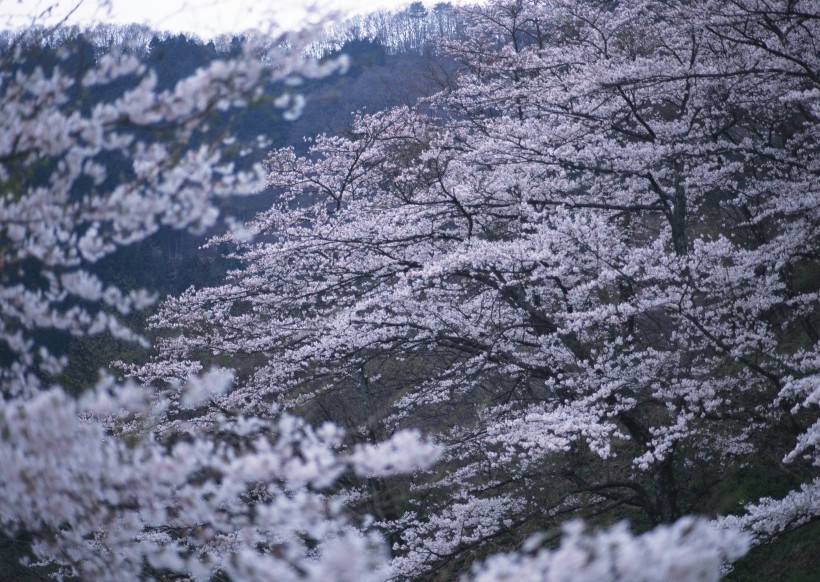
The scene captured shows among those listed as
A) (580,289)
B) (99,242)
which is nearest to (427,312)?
(580,289)

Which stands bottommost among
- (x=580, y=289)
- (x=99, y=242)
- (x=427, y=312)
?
(x=99, y=242)

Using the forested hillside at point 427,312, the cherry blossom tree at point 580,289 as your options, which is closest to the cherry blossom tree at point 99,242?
the forested hillside at point 427,312

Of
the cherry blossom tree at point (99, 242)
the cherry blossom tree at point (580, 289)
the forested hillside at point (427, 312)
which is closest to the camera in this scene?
the cherry blossom tree at point (99, 242)

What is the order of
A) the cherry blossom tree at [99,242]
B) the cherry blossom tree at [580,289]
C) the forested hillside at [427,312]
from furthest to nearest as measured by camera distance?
1. the cherry blossom tree at [580,289]
2. the forested hillside at [427,312]
3. the cherry blossom tree at [99,242]

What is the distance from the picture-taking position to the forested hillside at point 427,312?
5.84 ft

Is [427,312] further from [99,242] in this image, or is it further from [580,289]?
[99,242]

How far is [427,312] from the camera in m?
6.98

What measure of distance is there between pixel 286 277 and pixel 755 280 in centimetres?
541

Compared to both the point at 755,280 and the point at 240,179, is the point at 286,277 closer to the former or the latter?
the point at 755,280

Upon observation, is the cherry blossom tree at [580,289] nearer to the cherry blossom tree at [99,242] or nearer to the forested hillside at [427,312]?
the forested hillside at [427,312]

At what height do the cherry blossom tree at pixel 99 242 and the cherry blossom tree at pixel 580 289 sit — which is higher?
the cherry blossom tree at pixel 580 289

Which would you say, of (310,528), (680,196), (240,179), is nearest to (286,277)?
(680,196)

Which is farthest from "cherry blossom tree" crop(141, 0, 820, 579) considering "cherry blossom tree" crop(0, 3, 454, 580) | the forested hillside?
"cherry blossom tree" crop(0, 3, 454, 580)

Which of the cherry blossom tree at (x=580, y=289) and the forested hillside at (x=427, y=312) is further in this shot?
the cherry blossom tree at (x=580, y=289)
